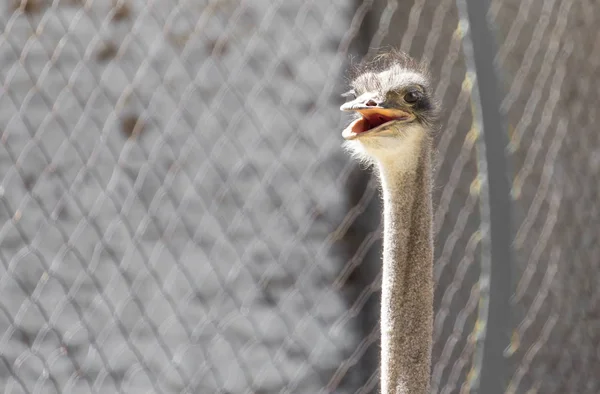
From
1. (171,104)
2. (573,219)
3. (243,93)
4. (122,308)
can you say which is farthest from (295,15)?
(573,219)

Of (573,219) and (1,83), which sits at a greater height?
(1,83)

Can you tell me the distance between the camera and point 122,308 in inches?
81.6

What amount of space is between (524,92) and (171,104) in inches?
38.6

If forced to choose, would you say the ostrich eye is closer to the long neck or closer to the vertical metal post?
the long neck

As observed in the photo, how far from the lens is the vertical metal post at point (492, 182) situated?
2.17 feet

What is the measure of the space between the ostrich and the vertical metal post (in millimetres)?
375

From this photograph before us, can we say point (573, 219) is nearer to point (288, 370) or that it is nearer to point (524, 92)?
point (524, 92)

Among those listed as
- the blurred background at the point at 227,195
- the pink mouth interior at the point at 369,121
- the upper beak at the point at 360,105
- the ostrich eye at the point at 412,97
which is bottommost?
the blurred background at the point at 227,195

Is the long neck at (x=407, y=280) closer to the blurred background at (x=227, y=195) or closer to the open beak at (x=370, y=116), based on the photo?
the open beak at (x=370, y=116)

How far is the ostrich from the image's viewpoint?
1074 mm

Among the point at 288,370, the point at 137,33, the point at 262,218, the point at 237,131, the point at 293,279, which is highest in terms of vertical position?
the point at 137,33

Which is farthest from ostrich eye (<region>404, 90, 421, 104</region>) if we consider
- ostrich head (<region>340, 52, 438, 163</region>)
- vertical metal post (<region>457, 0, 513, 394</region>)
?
vertical metal post (<region>457, 0, 513, 394</region>)

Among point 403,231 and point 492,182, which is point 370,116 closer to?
point 403,231

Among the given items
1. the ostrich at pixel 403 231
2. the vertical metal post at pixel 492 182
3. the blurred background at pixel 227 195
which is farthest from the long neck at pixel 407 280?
the blurred background at pixel 227 195
